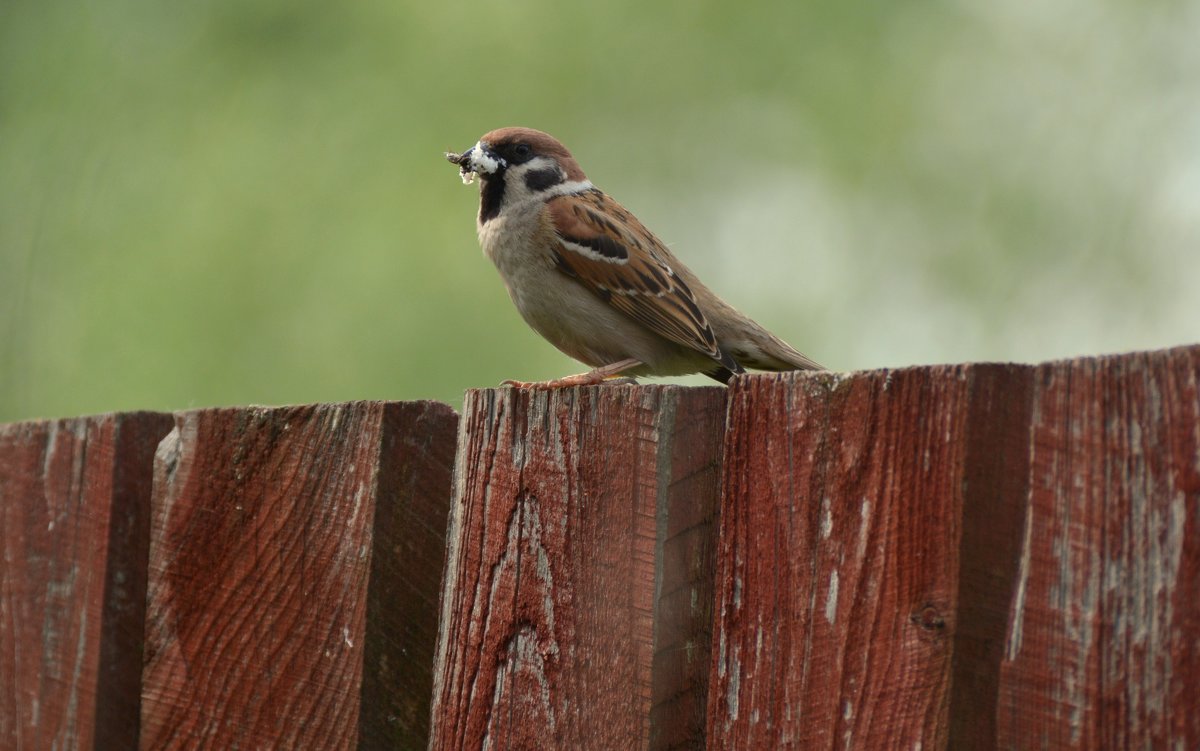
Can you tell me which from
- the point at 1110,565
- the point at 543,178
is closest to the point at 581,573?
the point at 1110,565

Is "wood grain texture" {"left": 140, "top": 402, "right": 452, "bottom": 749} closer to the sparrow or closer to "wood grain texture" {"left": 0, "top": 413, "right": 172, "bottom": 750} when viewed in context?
"wood grain texture" {"left": 0, "top": 413, "right": 172, "bottom": 750}

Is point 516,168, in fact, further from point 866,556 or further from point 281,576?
point 866,556

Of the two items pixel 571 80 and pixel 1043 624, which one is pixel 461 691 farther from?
pixel 571 80

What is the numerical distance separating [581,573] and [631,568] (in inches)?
3.8

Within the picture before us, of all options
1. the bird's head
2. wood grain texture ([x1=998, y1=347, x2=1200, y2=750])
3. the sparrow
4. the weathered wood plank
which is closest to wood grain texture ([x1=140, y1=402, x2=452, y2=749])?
the weathered wood plank

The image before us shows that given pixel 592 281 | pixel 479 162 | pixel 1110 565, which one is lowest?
pixel 1110 565

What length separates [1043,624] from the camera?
4.99 feet

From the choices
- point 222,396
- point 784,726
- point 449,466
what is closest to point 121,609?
point 449,466

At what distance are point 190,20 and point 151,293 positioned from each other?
6.42ft

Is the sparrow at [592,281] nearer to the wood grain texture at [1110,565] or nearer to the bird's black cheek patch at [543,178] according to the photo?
the bird's black cheek patch at [543,178]

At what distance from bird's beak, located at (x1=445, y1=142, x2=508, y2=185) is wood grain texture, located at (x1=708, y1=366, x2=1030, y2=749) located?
9.20ft

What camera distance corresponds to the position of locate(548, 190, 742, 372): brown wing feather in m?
4.34

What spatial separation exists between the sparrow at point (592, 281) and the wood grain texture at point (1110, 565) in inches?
105

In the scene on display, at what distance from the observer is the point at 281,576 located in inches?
94.2
